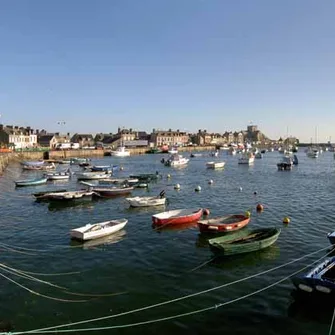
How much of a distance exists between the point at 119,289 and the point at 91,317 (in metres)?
3.01

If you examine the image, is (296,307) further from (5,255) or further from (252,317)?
(5,255)

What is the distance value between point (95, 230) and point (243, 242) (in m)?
10.7

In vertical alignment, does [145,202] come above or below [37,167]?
below

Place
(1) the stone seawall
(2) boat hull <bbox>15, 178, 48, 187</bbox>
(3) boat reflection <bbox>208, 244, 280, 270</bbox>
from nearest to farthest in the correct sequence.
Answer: (3) boat reflection <bbox>208, 244, 280, 270</bbox> → (2) boat hull <bbox>15, 178, 48, 187</bbox> → (1) the stone seawall

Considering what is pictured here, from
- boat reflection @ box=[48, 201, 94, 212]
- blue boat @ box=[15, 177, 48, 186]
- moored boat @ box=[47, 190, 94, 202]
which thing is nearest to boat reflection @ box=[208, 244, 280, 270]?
boat reflection @ box=[48, 201, 94, 212]

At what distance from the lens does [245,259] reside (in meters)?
23.5

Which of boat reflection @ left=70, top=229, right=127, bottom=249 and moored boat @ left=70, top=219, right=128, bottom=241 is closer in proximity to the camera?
boat reflection @ left=70, top=229, right=127, bottom=249

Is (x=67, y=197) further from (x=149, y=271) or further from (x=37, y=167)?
(x=37, y=167)

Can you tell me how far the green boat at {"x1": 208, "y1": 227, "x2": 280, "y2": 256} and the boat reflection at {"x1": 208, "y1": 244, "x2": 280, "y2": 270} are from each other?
0.85 feet

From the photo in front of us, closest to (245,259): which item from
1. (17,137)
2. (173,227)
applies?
(173,227)

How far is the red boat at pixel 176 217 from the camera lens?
31875 mm

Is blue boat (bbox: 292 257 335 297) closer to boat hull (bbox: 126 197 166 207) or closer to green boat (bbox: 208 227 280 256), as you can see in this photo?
green boat (bbox: 208 227 280 256)

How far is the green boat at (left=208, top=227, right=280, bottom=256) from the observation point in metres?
23.3

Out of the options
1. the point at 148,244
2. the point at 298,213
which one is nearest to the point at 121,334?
the point at 148,244
